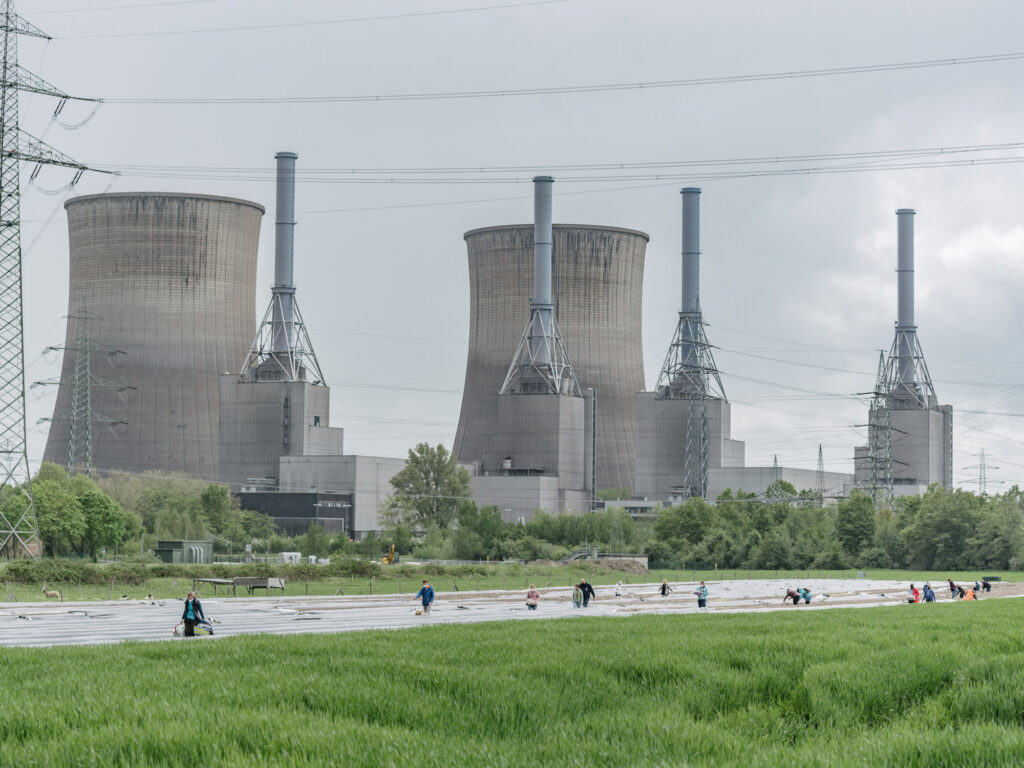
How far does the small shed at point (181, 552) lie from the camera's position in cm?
5850

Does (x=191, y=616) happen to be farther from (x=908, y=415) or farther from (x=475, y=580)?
(x=908, y=415)

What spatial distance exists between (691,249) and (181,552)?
153 ft

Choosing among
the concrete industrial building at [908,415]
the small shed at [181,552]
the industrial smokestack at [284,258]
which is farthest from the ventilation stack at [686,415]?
the small shed at [181,552]

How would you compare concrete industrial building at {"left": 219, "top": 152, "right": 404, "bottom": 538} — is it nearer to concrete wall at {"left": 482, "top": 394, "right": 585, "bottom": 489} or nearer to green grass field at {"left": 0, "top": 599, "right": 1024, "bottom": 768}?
concrete wall at {"left": 482, "top": 394, "right": 585, "bottom": 489}

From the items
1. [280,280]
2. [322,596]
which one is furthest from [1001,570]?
[280,280]

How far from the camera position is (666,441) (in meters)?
92.6

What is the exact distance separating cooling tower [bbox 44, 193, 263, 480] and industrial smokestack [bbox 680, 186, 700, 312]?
30.2 meters

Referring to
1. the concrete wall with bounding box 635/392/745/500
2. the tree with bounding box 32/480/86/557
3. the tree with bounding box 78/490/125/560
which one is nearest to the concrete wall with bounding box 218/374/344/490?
the concrete wall with bounding box 635/392/745/500

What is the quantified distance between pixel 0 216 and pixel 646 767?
3653 centimetres

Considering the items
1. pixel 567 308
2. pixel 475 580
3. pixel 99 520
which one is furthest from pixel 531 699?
pixel 567 308

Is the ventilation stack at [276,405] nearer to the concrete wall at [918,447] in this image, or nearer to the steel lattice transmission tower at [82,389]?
the steel lattice transmission tower at [82,389]

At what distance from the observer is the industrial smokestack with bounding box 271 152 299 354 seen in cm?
8525

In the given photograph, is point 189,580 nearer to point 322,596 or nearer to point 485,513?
point 322,596

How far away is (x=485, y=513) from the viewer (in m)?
74.5
